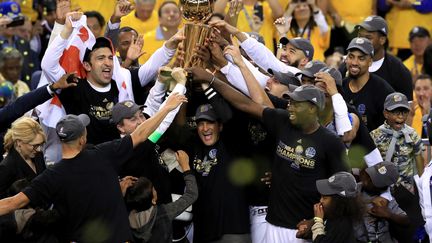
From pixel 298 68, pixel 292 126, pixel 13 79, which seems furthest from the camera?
pixel 13 79

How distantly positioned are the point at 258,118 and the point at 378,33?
2334mm

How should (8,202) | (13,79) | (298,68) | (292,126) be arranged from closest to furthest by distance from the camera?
(8,202), (292,126), (298,68), (13,79)

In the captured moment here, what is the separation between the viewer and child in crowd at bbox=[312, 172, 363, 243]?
359 inches

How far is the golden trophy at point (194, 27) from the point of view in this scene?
388 inches

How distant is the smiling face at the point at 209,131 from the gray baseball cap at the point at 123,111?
0.63 metres

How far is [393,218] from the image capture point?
10094 millimetres

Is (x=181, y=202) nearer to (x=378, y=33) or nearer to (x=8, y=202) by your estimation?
(x=8, y=202)

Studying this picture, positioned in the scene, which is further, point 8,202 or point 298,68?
point 298,68

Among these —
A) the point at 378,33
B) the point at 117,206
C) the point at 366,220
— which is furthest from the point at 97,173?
the point at 378,33

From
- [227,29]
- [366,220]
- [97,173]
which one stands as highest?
[227,29]

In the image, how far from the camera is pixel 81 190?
8.97m

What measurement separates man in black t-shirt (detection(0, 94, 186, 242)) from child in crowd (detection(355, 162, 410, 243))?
231cm

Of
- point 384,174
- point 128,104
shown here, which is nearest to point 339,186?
point 384,174

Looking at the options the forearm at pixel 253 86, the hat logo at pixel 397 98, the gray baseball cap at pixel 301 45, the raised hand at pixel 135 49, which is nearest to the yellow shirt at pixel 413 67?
the gray baseball cap at pixel 301 45
